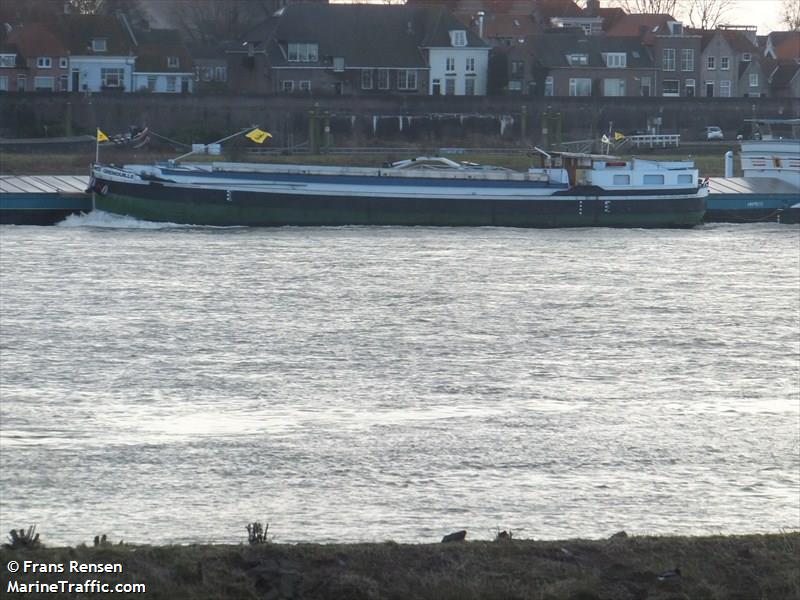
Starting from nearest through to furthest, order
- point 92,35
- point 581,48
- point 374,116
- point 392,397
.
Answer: point 392,397 → point 374,116 → point 92,35 → point 581,48

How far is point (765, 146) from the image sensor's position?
52719 millimetres

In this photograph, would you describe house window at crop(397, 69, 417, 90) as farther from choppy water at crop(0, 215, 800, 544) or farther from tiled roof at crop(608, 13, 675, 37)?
choppy water at crop(0, 215, 800, 544)

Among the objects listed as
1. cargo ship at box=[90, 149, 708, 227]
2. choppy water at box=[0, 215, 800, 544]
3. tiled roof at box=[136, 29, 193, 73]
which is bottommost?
choppy water at box=[0, 215, 800, 544]

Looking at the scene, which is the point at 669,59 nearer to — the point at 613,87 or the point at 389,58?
the point at 613,87

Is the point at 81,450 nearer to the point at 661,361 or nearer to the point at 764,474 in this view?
the point at 764,474

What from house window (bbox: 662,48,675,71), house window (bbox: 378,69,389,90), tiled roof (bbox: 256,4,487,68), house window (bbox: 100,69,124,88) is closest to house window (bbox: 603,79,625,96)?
house window (bbox: 662,48,675,71)

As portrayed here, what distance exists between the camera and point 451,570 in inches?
294

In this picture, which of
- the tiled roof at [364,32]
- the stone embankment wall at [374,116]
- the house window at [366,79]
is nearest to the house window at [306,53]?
the tiled roof at [364,32]

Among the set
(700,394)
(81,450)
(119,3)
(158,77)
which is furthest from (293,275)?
(119,3)

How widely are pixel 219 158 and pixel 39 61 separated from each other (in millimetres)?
17953

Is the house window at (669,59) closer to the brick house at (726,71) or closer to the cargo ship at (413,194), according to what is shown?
the brick house at (726,71)

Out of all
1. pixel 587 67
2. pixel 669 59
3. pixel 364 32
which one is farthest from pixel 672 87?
pixel 364 32

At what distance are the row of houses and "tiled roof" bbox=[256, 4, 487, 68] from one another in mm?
67

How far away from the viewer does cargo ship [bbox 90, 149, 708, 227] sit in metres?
42.0
